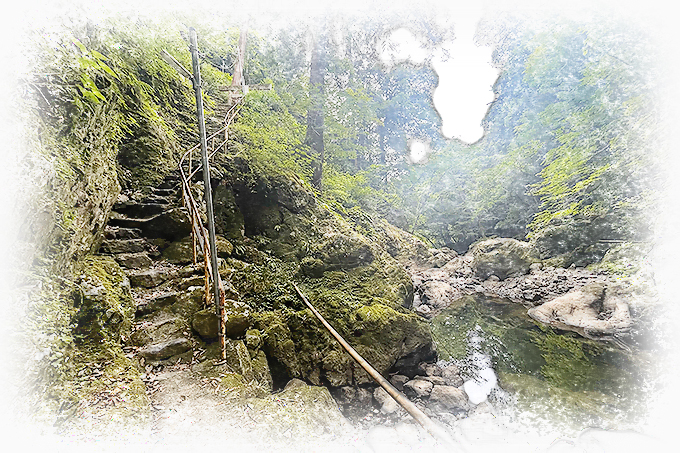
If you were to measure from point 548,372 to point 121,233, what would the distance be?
7.74 metres

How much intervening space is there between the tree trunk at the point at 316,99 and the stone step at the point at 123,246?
14.0 ft

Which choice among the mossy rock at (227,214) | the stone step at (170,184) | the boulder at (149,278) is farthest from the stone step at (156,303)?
the stone step at (170,184)

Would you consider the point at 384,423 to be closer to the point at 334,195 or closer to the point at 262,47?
the point at 334,195

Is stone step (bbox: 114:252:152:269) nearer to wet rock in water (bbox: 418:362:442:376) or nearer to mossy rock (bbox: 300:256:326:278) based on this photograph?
mossy rock (bbox: 300:256:326:278)

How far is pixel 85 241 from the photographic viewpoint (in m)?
2.92

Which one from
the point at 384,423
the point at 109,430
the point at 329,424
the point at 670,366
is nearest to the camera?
the point at 109,430

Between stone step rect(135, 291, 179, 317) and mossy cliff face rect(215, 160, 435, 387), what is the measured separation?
79cm

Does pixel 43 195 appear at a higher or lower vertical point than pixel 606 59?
lower

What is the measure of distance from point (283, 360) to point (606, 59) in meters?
8.48

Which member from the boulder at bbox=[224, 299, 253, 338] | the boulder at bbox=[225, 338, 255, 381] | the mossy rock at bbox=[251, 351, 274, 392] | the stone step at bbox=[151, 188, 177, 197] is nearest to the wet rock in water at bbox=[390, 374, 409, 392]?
the mossy rock at bbox=[251, 351, 274, 392]

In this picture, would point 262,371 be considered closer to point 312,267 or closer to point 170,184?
point 312,267

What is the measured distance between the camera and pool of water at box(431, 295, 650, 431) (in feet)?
13.9

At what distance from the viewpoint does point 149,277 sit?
3775 mm

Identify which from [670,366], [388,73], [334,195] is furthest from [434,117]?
[670,366]
